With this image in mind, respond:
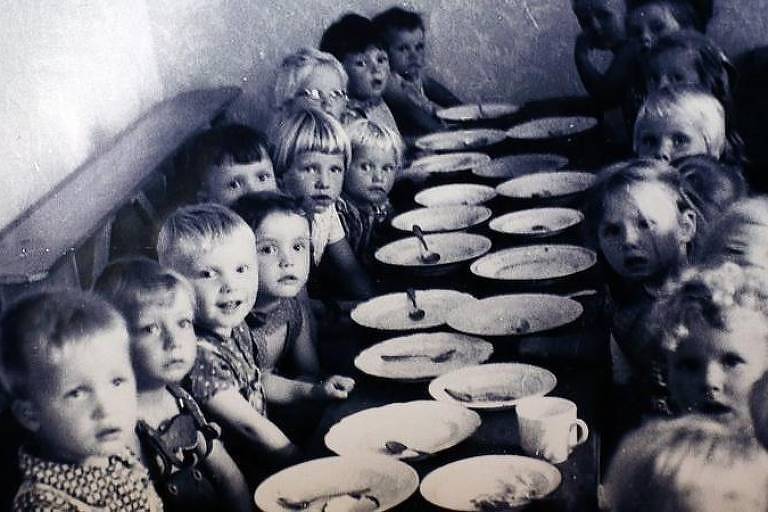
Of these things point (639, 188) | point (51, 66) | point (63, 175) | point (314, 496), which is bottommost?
point (314, 496)

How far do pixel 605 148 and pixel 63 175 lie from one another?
1861 mm

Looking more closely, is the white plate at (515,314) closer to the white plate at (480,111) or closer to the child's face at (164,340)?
the child's face at (164,340)

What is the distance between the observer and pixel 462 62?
3.34m

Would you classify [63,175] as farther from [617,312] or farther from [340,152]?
[617,312]

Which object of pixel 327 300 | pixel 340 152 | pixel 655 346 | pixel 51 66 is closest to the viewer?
pixel 51 66

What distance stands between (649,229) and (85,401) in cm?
132

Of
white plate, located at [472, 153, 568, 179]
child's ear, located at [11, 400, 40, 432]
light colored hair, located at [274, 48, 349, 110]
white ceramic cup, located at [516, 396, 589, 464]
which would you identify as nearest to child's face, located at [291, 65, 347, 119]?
light colored hair, located at [274, 48, 349, 110]

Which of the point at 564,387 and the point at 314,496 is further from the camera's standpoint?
the point at 564,387

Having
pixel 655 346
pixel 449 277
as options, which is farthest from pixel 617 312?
pixel 449 277

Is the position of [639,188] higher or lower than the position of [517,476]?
higher

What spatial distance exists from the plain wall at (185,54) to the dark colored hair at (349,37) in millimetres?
45

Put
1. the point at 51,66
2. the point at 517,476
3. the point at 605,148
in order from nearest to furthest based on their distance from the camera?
the point at 517,476
the point at 51,66
the point at 605,148

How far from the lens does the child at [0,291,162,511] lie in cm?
140

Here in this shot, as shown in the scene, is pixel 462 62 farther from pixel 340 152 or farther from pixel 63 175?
pixel 63 175
